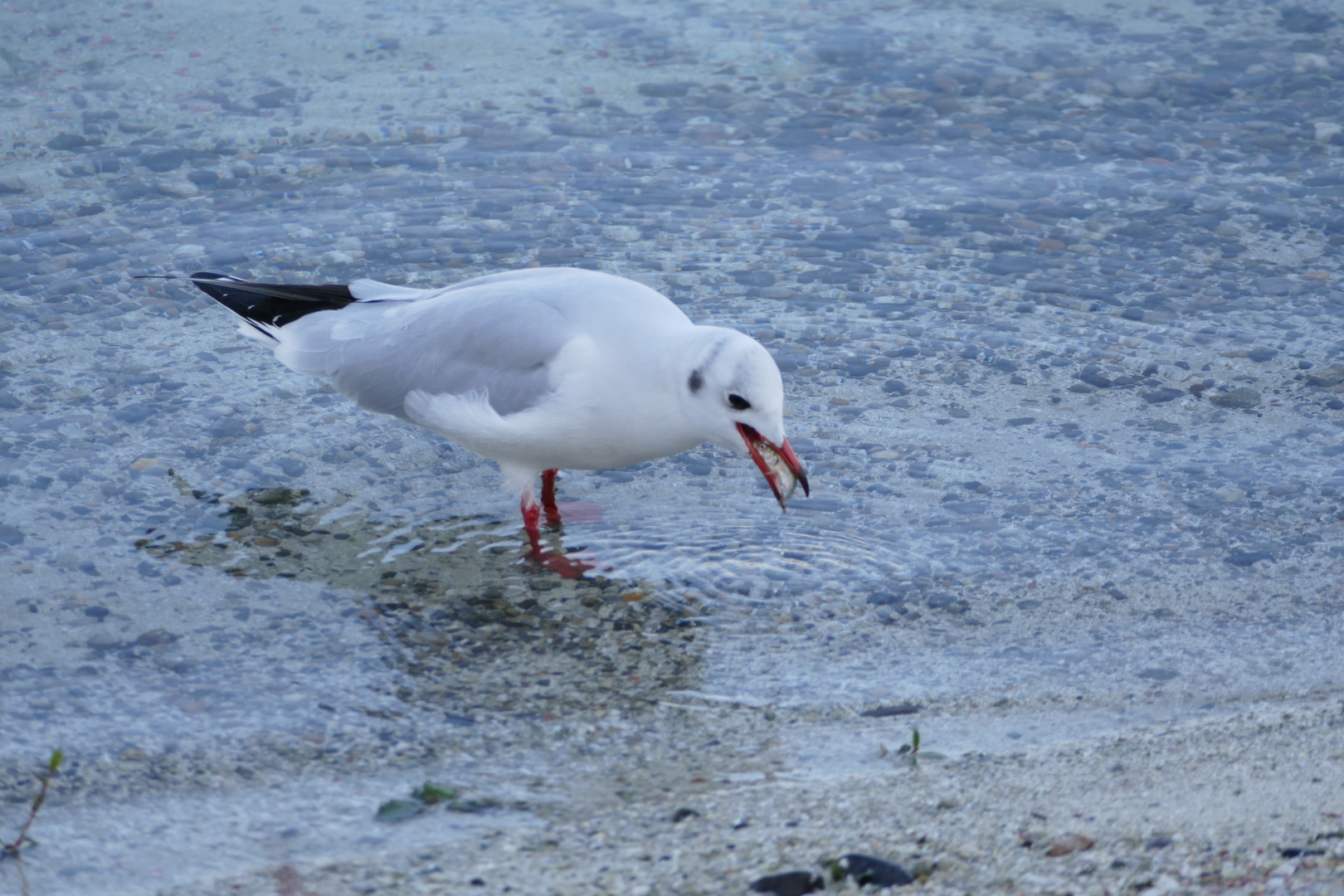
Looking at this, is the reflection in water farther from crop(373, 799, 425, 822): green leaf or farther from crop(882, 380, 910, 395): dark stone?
crop(882, 380, 910, 395): dark stone

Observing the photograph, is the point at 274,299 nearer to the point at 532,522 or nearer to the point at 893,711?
the point at 532,522

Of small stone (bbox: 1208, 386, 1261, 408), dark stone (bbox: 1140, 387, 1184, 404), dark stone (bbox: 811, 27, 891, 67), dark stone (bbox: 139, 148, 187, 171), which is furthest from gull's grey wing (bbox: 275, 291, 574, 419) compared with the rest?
dark stone (bbox: 811, 27, 891, 67)

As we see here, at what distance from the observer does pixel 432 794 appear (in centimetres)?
317

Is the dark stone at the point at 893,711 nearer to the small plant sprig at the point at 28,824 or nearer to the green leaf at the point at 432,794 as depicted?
the green leaf at the point at 432,794

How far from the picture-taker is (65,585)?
4.18 meters

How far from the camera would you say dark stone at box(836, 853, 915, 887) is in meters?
2.70

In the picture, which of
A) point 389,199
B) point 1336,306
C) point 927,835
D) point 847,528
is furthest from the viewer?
point 389,199

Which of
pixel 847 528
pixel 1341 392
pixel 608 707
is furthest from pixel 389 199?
pixel 1341 392

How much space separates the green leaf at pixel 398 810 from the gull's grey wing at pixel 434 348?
1324mm

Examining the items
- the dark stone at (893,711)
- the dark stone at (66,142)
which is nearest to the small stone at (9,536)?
the dark stone at (893,711)

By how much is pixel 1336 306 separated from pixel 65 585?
5028mm

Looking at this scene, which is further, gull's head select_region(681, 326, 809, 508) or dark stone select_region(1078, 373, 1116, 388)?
dark stone select_region(1078, 373, 1116, 388)

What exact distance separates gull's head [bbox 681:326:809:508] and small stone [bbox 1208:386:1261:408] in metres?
2.20

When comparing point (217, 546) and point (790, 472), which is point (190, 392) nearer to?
point (217, 546)
